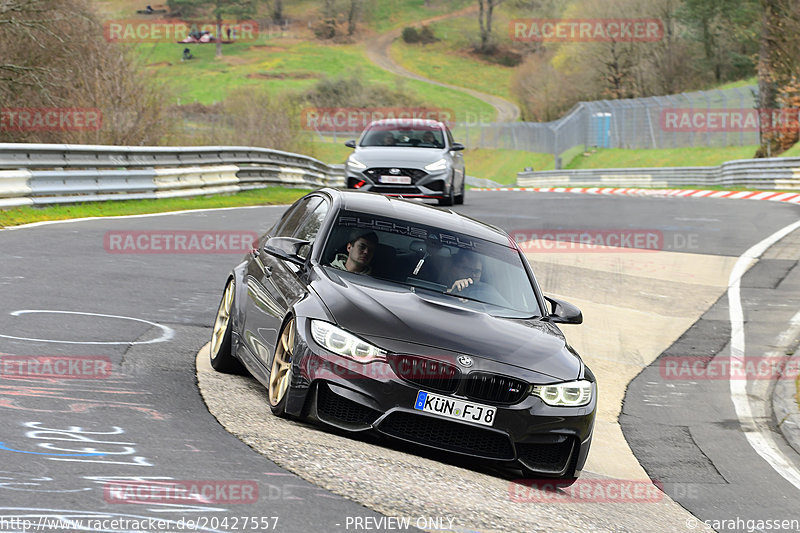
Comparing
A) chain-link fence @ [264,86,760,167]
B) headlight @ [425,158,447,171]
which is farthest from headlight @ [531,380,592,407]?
chain-link fence @ [264,86,760,167]

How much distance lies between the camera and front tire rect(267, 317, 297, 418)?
6.47 m

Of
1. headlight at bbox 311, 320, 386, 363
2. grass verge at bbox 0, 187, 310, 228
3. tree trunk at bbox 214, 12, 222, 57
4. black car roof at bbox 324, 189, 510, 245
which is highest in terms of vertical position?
tree trunk at bbox 214, 12, 222, 57

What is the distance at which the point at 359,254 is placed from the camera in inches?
292

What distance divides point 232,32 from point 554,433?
14617 centimetres

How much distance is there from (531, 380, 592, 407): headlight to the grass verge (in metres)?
11.7

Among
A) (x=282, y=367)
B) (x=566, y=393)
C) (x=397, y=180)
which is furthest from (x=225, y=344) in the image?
(x=397, y=180)

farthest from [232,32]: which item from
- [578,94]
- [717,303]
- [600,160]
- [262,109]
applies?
[717,303]

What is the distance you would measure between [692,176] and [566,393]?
3983cm

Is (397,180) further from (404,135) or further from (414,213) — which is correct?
(414,213)

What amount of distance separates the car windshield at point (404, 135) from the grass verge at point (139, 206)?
375 cm

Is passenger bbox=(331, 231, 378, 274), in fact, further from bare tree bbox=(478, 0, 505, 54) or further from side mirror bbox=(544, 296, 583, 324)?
bare tree bbox=(478, 0, 505, 54)

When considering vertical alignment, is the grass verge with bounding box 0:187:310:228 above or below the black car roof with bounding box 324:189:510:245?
below

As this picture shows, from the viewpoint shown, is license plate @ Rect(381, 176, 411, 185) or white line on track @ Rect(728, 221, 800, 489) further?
license plate @ Rect(381, 176, 411, 185)

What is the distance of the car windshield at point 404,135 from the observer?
73.4 ft
